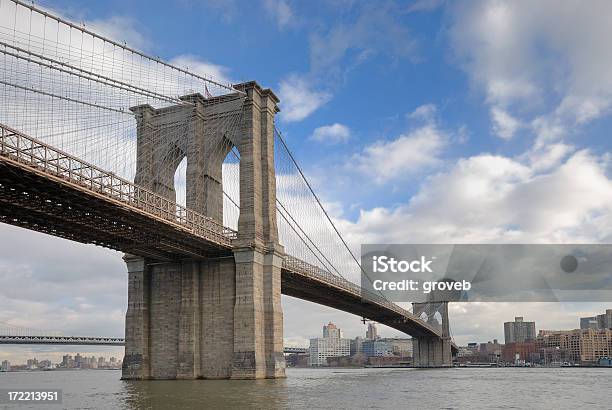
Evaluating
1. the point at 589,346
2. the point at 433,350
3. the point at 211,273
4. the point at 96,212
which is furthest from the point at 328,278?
the point at 589,346

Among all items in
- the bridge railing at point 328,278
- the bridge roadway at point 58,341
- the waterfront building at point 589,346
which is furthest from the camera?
the waterfront building at point 589,346

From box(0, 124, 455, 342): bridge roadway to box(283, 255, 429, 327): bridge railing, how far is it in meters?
0.25

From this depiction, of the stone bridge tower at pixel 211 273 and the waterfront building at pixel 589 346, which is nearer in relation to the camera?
the stone bridge tower at pixel 211 273

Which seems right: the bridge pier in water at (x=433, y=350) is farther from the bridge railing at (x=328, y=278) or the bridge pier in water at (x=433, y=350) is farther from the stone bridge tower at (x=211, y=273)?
the stone bridge tower at (x=211, y=273)

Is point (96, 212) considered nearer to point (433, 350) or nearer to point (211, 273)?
point (211, 273)

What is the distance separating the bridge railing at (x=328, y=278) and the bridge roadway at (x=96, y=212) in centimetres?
25

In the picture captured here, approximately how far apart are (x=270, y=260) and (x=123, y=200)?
615 inches

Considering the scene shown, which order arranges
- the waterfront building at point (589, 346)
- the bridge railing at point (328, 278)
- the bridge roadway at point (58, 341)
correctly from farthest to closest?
the waterfront building at point (589, 346) < the bridge roadway at point (58, 341) < the bridge railing at point (328, 278)

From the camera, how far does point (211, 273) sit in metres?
49.8

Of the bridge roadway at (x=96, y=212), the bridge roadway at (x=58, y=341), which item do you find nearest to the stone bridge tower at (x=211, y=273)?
the bridge roadway at (x=96, y=212)

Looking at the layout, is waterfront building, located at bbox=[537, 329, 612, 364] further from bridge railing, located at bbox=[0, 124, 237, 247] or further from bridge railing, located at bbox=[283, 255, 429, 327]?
bridge railing, located at bbox=[0, 124, 237, 247]

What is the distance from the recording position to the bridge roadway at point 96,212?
30.5 metres

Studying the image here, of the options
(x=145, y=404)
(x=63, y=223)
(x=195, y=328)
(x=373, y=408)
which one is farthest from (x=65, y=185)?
(x=195, y=328)

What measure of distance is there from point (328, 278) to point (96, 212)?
1267 inches
